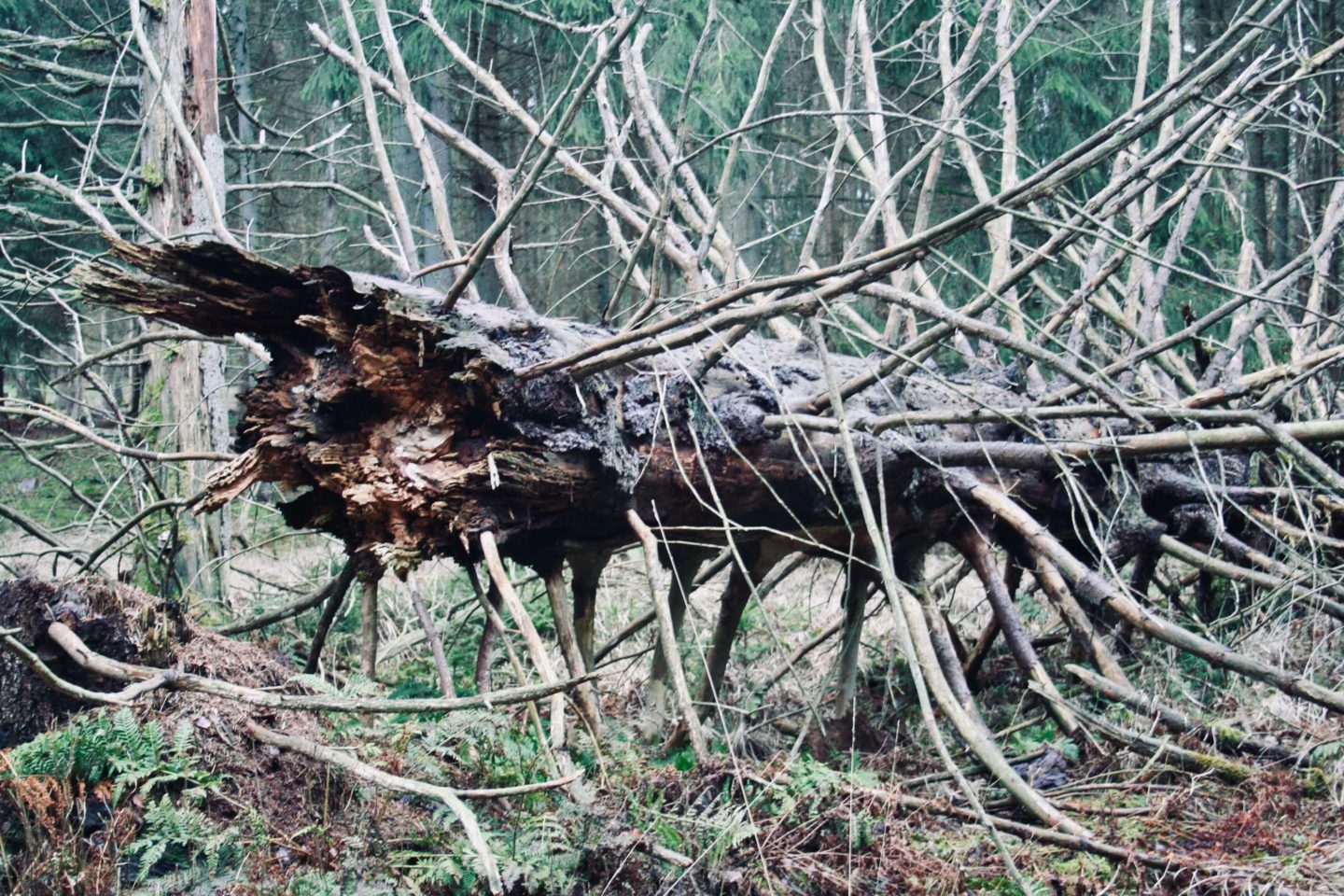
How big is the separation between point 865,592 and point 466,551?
194cm

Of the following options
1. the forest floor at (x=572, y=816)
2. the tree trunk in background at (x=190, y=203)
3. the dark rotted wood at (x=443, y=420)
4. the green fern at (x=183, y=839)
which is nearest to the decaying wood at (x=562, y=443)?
the dark rotted wood at (x=443, y=420)

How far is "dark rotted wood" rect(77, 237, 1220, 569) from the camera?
10.3 ft

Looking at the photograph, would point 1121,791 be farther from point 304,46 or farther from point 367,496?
point 304,46

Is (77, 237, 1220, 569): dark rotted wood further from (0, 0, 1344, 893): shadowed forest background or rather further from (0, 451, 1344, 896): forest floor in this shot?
(0, 451, 1344, 896): forest floor

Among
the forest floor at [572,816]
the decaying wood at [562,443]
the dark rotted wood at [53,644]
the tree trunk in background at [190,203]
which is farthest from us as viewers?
the tree trunk in background at [190,203]

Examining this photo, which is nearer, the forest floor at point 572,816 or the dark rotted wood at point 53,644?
the forest floor at point 572,816

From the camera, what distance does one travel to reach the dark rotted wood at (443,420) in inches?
123

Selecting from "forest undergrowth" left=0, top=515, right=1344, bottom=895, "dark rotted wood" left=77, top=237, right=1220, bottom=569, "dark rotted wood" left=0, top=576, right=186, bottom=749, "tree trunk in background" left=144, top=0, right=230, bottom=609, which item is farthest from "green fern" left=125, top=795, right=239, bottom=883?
"tree trunk in background" left=144, top=0, right=230, bottom=609

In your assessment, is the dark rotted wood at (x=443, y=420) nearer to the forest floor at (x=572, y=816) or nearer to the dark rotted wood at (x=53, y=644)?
the dark rotted wood at (x=53, y=644)

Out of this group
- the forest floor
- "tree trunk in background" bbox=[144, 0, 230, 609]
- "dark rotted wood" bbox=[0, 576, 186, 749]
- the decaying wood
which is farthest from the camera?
"tree trunk in background" bbox=[144, 0, 230, 609]

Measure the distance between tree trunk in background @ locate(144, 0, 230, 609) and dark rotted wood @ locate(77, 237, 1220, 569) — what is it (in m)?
3.01

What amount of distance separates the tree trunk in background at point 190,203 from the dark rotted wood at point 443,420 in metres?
3.01

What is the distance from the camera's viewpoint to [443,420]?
3.25 meters

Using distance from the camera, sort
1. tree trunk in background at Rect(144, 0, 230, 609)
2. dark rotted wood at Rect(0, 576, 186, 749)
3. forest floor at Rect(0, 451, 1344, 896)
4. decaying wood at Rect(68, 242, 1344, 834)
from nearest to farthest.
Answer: forest floor at Rect(0, 451, 1344, 896) < decaying wood at Rect(68, 242, 1344, 834) < dark rotted wood at Rect(0, 576, 186, 749) < tree trunk in background at Rect(144, 0, 230, 609)
